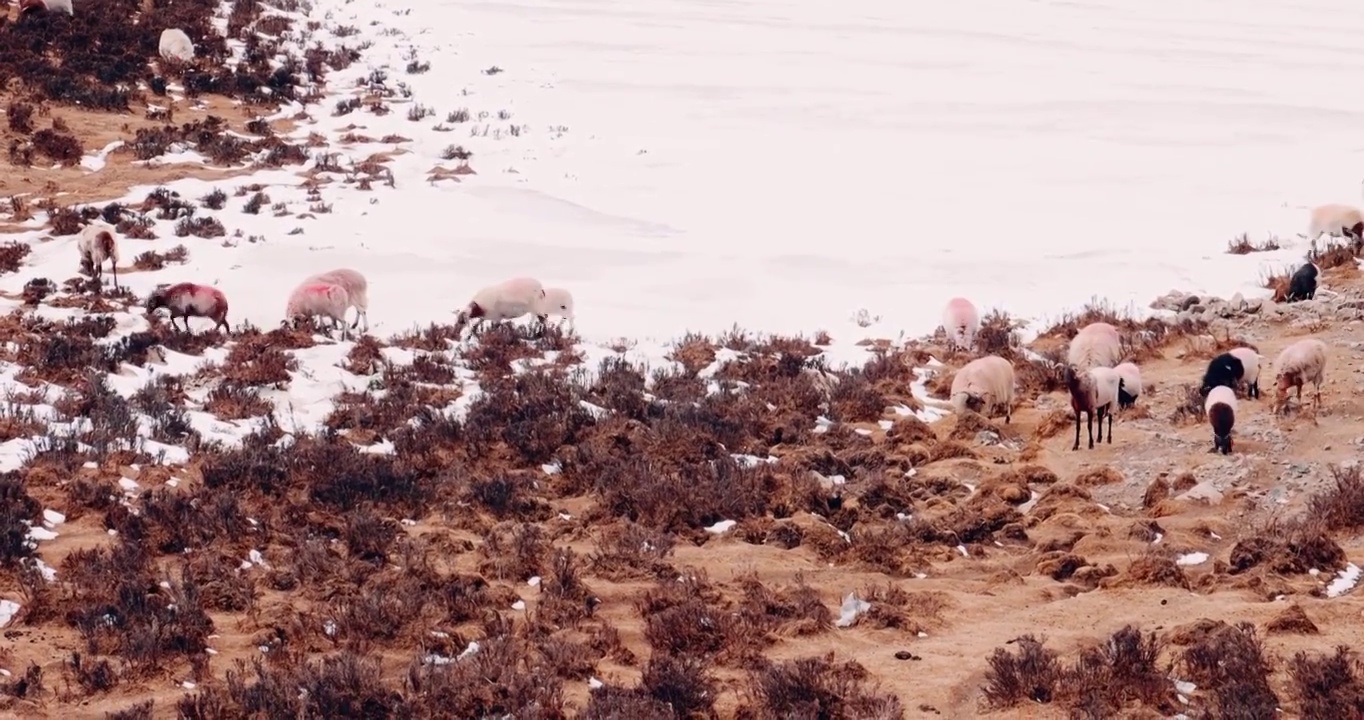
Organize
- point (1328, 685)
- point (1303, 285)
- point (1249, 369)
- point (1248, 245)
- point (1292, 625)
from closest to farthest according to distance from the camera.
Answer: point (1328, 685) → point (1292, 625) → point (1249, 369) → point (1303, 285) → point (1248, 245)

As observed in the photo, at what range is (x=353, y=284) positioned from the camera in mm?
14758

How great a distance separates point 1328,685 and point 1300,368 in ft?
18.3

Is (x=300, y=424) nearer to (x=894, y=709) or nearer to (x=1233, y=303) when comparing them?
(x=894, y=709)

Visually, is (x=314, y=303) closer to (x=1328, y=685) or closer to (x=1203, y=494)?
(x=1203, y=494)

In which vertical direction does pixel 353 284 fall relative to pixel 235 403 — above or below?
above

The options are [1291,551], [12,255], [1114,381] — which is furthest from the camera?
[12,255]

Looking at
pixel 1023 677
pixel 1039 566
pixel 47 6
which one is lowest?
pixel 1039 566

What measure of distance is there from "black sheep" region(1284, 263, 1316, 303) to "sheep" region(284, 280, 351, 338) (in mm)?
11015

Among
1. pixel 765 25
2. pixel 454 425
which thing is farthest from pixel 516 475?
pixel 765 25

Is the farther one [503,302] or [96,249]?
[96,249]

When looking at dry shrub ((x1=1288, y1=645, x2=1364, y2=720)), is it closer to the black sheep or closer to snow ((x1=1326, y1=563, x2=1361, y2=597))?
snow ((x1=1326, y1=563, x2=1361, y2=597))

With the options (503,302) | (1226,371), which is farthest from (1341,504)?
(503,302)

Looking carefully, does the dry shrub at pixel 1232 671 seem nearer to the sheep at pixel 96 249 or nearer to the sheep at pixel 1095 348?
the sheep at pixel 1095 348

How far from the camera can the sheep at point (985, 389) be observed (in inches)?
479
